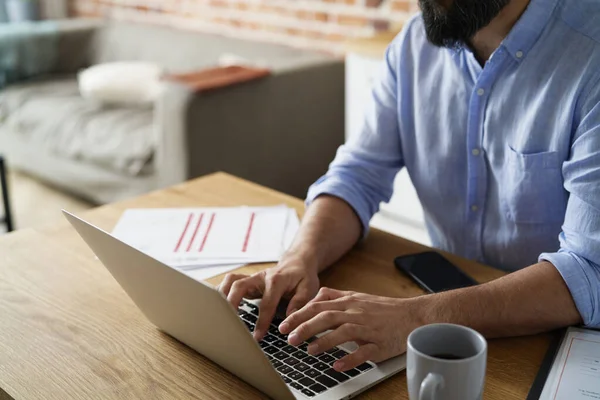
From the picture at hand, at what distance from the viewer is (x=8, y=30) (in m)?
3.82

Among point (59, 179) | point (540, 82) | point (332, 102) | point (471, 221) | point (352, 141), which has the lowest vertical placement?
point (59, 179)

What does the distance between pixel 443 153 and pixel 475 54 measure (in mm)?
181

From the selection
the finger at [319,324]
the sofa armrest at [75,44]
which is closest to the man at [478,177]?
the finger at [319,324]

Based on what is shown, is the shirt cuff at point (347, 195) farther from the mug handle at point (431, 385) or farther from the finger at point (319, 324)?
the mug handle at point (431, 385)

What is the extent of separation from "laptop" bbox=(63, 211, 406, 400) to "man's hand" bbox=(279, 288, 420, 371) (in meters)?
0.02

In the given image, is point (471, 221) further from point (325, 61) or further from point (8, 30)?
point (8, 30)

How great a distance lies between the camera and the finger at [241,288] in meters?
1.03

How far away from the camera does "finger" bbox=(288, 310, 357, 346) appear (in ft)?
3.01

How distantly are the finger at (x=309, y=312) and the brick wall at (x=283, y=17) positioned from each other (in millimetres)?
2068

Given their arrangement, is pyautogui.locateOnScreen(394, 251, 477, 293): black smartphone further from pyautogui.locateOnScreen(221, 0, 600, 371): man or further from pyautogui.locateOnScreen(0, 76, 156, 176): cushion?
pyautogui.locateOnScreen(0, 76, 156, 176): cushion

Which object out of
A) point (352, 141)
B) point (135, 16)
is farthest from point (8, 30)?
point (352, 141)

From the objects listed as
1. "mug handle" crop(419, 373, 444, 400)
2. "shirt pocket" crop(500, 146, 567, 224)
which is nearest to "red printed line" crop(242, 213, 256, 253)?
"shirt pocket" crop(500, 146, 567, 224)

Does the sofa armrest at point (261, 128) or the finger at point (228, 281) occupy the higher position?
the finger at point (228, 281)

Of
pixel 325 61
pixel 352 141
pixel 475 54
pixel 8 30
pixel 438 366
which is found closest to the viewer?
pixel 438 366
